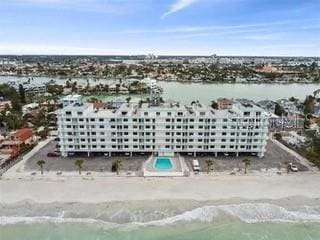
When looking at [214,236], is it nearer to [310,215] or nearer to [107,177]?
[310,215]

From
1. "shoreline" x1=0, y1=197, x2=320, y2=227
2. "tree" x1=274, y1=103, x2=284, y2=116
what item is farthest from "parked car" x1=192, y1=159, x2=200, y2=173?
"tree" x1=274, y1=103, x2=284, y2=116

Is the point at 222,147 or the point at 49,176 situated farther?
the point at 222,147

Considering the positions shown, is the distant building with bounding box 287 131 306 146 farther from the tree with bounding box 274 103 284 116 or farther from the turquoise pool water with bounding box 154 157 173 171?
the turquoise pool water with bounding box 154 157 173 171

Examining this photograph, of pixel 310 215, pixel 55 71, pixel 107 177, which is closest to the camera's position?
pixel 310 215

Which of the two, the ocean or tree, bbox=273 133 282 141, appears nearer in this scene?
the ocean

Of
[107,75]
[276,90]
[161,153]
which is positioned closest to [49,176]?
[161,153]

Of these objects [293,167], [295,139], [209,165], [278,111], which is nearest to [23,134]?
[209,165]

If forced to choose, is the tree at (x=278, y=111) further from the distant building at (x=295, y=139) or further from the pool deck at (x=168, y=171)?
the pool deck at (x=168, y=171)

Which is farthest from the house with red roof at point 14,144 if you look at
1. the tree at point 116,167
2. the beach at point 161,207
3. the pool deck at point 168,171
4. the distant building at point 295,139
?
the distant building at point 295,139
